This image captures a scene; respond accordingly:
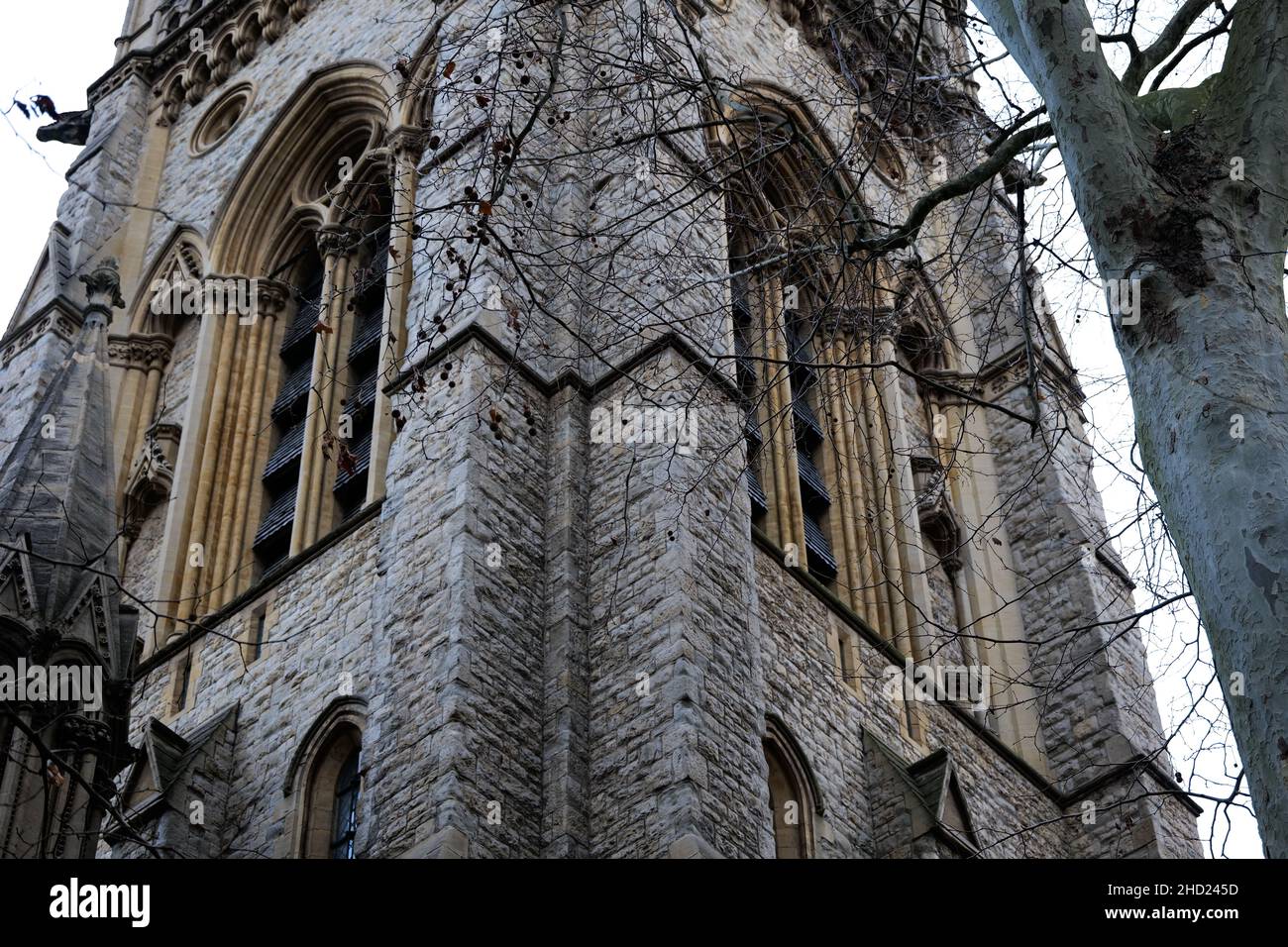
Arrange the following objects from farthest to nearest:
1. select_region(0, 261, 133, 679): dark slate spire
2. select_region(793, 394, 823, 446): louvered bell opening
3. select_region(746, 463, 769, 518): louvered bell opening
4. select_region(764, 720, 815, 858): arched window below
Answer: select_region(793, 394, 823, 446): louvered bell opening → select_region(746, 463, 769, 518): louvered bell opening → select_region(764, 720, 815, 858): arched window below → select_region(0, 261, 133, 679): dark slate spire

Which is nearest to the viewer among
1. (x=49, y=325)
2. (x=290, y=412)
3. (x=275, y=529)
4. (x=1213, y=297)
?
(x=1213, y=297)

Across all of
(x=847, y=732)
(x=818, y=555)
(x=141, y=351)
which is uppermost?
(x=141, y=351)

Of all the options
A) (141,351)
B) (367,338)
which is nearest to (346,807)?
(367,338)

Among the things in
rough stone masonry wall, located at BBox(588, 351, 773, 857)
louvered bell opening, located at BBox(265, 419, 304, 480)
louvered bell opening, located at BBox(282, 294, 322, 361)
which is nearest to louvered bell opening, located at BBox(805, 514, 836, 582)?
rough stone masonry wall, located at BBox(588, 351, 773, 857)

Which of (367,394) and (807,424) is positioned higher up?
(807,424)

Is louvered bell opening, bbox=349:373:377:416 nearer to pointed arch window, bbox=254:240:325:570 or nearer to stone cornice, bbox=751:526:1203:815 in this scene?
pointed arch window, bbox=254:240:325:570

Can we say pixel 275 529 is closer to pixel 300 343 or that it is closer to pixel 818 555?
pixel 300 343

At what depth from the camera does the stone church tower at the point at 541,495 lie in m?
13.6

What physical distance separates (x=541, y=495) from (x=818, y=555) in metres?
4.72

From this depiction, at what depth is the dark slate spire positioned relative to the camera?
1470 cm

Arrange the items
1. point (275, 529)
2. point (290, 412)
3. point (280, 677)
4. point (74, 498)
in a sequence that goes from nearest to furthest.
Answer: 1. point (74, 498)
2. point (280, 677)
3. point (275, 529)
4. point (290, 412)

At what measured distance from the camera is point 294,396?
72.9 ft

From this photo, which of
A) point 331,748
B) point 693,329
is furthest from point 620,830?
point 693,329

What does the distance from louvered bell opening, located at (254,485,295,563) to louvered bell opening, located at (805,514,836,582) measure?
15.4 ft
